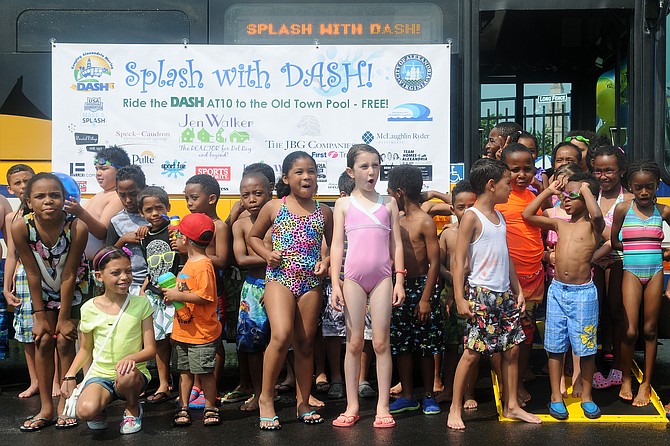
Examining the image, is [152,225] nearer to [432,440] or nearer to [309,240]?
[309,240]

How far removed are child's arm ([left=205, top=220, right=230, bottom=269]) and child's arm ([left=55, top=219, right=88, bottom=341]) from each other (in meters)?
0.86

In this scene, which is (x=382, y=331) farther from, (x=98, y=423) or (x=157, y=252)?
(x=98, y=423)

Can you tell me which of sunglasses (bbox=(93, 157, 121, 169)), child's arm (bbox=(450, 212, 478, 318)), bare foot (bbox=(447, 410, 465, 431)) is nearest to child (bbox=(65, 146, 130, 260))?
sunglasses (bbox=(93, 157, 121, 169))

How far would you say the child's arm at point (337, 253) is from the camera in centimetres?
545

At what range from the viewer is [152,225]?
6.12 metres

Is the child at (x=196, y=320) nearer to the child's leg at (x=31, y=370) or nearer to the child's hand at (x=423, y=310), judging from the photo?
the child's hand at (x=423, y=310)

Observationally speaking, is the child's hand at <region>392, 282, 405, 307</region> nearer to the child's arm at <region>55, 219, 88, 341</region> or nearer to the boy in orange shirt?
the boy in orange shirt

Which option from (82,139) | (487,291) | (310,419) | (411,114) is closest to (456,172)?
(411,114)

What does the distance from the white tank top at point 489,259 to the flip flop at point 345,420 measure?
3.79ft

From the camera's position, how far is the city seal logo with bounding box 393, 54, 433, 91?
6633 millimetres

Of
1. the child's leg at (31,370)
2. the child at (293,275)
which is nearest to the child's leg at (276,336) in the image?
the child at (293,275)

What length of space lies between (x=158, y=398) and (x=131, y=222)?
4.22 feet

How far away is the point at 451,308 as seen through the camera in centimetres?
616

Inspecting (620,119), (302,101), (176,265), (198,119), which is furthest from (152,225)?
(620,119)
